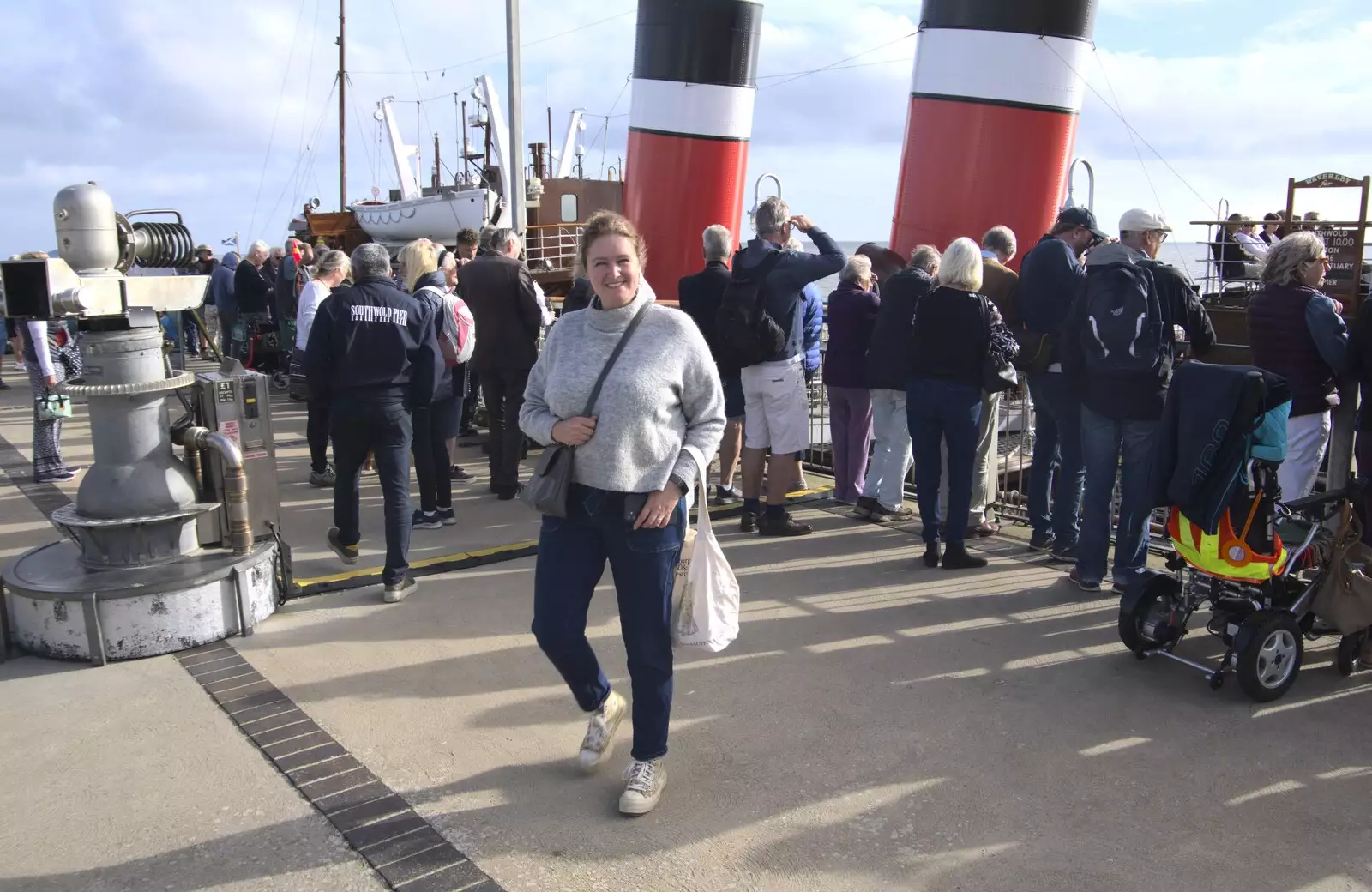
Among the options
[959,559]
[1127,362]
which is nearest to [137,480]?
[959,559]

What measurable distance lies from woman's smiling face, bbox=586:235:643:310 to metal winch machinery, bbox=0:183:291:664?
2459 millimetres

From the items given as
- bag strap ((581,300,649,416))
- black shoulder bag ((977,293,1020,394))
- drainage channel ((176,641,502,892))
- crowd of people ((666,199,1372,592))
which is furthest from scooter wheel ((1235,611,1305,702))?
drainage channel ((176,641,502,892))

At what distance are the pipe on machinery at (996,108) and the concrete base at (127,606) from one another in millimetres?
6479

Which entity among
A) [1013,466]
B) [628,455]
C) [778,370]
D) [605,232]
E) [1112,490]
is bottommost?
[1013,466]

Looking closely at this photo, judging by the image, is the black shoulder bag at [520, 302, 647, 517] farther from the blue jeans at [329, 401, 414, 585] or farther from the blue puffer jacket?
the blue puffer jacket

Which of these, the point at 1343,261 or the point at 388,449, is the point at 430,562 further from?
the point at 1343,261

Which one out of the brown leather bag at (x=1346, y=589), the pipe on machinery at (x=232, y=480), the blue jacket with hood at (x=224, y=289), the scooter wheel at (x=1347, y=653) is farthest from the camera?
the blue jacket with hood at (x=224, y=289)

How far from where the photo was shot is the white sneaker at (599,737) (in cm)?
348

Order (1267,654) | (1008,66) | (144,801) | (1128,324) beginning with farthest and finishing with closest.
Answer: (1008,66) < (1128,324) < (1267,654) < (144,801)

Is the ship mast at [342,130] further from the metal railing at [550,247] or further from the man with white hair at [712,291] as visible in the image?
the man with white hair at [712,291]

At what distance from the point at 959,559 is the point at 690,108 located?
656cm

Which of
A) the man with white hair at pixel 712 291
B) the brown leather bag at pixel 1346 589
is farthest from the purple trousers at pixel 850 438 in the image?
the brown leather bag at pixel 1346 589

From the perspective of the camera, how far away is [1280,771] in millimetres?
3453

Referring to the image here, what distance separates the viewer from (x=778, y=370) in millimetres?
6391
